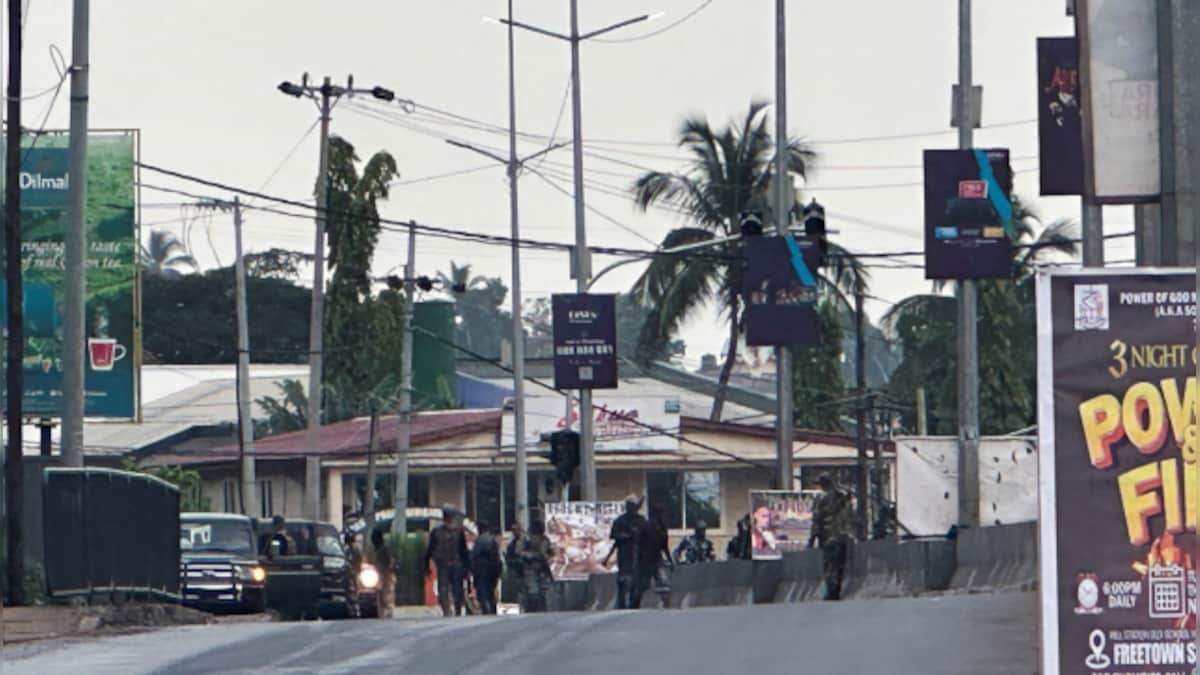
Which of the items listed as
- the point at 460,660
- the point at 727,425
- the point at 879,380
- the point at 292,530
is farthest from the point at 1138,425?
the point at 879,380

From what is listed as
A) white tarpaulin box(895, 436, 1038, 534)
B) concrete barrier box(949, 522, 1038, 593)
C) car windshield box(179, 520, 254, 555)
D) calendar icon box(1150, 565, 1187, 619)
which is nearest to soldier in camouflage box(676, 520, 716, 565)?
car windshield box(179, 520, 254, 555)

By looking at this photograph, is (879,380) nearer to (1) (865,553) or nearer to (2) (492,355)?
(2) (492,355)

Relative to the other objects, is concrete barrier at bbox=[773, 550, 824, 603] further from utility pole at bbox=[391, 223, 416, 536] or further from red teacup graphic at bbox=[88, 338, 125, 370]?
utility pole at bbox=[391, 223, 416, 536]

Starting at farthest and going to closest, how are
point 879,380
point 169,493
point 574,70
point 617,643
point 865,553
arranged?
point 879,380 → point 574,70 → point 865,553 → point 169,493 → point 617,643

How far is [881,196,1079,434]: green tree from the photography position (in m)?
66.8

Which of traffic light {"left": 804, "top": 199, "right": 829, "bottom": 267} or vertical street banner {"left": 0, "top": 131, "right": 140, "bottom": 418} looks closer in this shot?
traffic light {"left": 804, "top": 199, "right": 829, "bottom": 267}

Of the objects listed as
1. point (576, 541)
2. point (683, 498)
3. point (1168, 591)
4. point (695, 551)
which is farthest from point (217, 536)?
point (683, 498)

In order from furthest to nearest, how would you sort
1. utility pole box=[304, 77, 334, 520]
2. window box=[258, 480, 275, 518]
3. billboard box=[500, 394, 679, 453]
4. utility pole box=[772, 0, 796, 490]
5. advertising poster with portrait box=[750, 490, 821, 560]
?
1. window box=[258, 480, 275, 518]
2. billboard box=[500, 394, 679, 453]
3. utility pole box=[304, 77, 334, 520]
4. utility pole box=[772, 0, 796, 490]
5. advertising poster with portrait box=[750, 490, 821, 560]

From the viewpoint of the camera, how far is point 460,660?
18.7 meters

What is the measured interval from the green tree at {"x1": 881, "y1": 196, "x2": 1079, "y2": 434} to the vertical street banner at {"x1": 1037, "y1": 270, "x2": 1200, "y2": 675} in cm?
5190

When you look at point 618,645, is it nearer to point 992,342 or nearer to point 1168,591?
Result: point 1168,591

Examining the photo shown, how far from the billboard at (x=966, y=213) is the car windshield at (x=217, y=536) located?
1071 centimetres

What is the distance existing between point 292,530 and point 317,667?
67.6ft

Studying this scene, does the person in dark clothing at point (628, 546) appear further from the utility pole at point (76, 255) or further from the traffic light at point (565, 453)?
the traffic light at point (565, 453)
